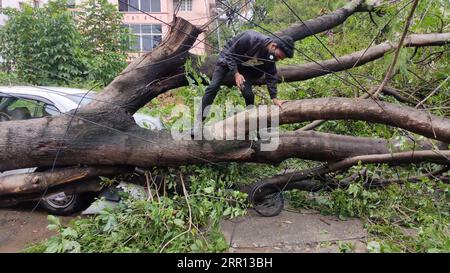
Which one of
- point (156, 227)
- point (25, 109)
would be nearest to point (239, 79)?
point (156, 227)

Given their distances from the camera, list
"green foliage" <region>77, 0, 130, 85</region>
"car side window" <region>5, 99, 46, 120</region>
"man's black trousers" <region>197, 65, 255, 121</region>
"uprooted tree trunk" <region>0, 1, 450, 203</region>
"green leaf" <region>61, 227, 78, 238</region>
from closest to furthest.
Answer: "green leaf" <region>61, 227, 78, 238</region>
"uprooted tree trunk" <region>0, 1, 450, 203</region>
"man's black trousers" <region>197, 65, 255, 121</region>
"car side window" <region>5, 99, 46, 120</region>
"green foliage" <region>77, 0, 130, 85</region>

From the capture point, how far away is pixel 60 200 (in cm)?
424

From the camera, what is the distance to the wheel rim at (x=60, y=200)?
421 cm

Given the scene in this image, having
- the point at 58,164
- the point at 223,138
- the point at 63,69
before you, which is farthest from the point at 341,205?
the point at 63,69

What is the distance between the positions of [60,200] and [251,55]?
2.72 meters

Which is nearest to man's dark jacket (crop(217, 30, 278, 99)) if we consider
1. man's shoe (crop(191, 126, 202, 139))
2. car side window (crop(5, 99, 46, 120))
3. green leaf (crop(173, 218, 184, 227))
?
man's shoe (crop(191, 126, 202, 139))

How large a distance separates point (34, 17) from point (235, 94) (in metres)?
7.49

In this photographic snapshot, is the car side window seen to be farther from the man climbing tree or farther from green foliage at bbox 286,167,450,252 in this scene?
green foliage at bbox 286,167,450,252

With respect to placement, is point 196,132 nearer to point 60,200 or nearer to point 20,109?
point 60,200

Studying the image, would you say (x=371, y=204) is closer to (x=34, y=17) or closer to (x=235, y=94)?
(x=235, y=94)

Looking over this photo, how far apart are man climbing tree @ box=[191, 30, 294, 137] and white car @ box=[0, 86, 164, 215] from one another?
844 millimetres

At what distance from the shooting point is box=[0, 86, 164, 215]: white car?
166 inches

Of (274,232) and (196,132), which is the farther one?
(196,132)

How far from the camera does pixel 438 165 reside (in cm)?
426
